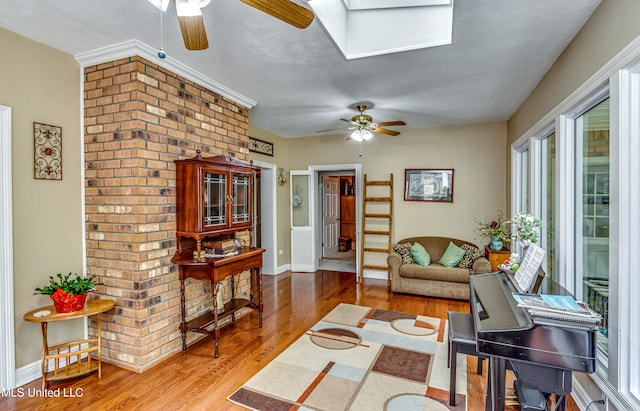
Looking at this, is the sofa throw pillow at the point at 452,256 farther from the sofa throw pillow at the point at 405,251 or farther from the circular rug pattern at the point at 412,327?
the circular rug pattern at the point at 412,327

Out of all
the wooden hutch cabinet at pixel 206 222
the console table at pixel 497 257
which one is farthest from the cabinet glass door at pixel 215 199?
the console table at pixel 497 257

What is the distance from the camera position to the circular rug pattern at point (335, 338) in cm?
306

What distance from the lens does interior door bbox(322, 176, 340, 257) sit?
7.38 metres

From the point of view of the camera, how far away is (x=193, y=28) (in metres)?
1.51

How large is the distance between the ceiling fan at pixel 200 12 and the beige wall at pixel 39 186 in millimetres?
1812

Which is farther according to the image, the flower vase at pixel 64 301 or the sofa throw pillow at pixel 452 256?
the sofa throw pillow at pixel 452 256

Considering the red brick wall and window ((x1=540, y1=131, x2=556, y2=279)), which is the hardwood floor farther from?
window ((x1=540, y1=131, x2=556, y2=279))

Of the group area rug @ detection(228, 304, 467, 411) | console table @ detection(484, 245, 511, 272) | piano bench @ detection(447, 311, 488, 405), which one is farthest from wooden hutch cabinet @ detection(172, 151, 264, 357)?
console table @ detection(484, 245, 511, 272)

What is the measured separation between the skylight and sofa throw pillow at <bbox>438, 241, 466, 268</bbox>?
317 centimetres

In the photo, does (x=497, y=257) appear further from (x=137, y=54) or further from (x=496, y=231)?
(x=137, y=54)

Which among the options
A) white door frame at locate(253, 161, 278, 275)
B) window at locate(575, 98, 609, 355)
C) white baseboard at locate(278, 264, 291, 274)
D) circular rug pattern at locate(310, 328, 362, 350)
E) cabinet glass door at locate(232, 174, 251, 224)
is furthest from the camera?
white baseboard at locate(278, 264, 291, 274)

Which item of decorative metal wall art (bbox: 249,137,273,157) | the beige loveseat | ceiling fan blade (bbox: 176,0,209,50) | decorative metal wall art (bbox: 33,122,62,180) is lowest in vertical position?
the beige loveseat

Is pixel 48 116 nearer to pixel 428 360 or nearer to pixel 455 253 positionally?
pixel 428 360

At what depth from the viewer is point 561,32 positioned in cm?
230
